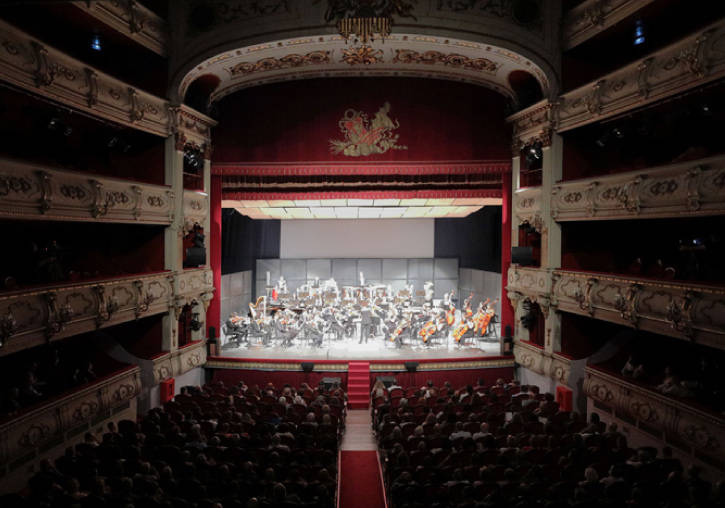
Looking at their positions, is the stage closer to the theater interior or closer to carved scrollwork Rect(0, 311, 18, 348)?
the theater interior

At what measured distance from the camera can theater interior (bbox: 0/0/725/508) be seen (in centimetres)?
711

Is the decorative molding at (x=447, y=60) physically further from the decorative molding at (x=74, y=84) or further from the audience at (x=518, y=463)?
the audience at (x=518, y=463)

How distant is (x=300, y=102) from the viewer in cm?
1439

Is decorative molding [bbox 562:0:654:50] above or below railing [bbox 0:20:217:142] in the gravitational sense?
above

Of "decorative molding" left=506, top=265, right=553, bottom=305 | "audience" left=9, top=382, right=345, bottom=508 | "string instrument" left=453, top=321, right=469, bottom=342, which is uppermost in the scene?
"decorative molding" left=506, top=265, right=553, bottom=305

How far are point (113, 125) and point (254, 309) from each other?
22.5ft

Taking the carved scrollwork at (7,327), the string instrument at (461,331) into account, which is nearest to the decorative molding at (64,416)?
the carved scrollwork at (7,327)

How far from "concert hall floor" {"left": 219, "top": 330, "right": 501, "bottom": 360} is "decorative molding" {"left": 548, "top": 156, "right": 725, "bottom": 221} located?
4.90m

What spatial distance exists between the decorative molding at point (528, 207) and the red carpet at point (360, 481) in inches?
285

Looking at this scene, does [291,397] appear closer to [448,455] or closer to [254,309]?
[448,455]

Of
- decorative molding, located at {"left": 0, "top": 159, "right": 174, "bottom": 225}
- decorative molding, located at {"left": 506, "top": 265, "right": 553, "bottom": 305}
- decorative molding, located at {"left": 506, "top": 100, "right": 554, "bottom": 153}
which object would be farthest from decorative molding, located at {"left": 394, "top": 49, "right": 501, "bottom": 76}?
decorative molding, located at {"left": 0, "top": 159, "right": 174, "bottom": 225}

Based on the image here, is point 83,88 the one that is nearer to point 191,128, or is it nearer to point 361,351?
point 191,128

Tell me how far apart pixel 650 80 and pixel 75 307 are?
1189cm

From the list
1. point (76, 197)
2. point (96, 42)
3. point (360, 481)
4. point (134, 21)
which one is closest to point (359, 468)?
point (360, 481)
